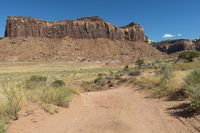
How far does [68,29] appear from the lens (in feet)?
508

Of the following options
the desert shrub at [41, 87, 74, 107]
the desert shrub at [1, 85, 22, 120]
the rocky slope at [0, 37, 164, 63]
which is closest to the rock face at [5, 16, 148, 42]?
the rocky slope at [0, 37, 164, 63]

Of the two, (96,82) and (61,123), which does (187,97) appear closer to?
(61,123)

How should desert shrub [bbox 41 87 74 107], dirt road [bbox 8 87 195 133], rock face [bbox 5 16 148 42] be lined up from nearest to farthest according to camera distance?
dirt road [bbox 8 87 195 133]
desert shrub [bbox 41 87 74 107]
rock face [bbox 5 16 148 42]

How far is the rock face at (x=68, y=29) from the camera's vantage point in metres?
148

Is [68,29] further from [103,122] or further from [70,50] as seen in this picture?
[103,122]

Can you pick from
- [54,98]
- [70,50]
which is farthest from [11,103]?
[70,50]

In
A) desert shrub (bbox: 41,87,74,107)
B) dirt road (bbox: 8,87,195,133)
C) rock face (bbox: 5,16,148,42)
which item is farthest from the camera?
rock face (bbox: 5,16,148,42)

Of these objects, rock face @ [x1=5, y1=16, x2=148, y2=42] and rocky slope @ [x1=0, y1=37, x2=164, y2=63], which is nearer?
rocky slope @ [x1=0, y1=37, x2=164, y2=63]

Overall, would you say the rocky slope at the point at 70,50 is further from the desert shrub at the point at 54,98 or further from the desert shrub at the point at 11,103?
the desert shrub at the point at 11,103

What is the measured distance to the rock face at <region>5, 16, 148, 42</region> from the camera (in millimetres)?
148125

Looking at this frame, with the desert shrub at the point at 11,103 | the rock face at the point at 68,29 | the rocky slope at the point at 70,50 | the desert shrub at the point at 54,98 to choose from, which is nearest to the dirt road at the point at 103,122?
the desert shrub at the point at 11,103

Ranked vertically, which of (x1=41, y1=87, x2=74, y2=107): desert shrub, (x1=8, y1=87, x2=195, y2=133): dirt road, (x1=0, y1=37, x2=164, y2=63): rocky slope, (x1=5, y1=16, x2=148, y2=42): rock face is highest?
(x1=5, y1=16, x2=148, y2=42): rock face

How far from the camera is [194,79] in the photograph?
14.5m

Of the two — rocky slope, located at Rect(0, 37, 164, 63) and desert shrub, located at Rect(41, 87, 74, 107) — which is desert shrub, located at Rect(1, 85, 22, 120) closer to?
desert shrub, located at Rect(41, 87, 74, 107)
